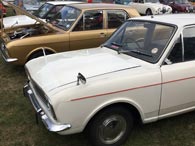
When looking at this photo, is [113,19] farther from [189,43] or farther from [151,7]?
[151,7]

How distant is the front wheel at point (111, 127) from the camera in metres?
3.49

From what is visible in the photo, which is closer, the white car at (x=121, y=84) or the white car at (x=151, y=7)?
the white car at (x=121, y=84)

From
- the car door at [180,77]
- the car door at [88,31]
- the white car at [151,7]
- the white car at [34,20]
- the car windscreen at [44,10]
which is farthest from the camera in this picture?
the white car at [151,7]

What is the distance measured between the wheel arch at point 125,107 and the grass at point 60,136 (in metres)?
0.41

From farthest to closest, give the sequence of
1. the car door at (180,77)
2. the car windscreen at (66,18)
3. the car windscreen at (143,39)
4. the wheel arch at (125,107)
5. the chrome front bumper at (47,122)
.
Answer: the car windscreen at (66,18) → the car windscreen at (143,39) → the car door at (180,77) → the wheel arch at (125,107) → the chrome front bumper at (47,122)

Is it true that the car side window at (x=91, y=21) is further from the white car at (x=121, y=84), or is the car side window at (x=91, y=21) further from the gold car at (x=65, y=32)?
the white car at (x=121, y=84)

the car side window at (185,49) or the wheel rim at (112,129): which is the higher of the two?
the car side window at (185,49)

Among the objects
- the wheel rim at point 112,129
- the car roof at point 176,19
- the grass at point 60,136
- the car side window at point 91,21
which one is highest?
the car roof at point 176,19

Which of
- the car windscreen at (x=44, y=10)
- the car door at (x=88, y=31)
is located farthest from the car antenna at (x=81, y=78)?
the car windscreen at (x=44, y=10)

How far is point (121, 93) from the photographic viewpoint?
3.46 metres

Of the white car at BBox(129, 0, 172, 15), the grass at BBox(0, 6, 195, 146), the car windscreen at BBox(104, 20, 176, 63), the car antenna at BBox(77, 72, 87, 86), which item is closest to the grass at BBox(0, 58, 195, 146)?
the grass at BBox(0, 6, 195, 146)

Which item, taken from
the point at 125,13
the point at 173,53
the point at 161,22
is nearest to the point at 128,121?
the point at 173,53

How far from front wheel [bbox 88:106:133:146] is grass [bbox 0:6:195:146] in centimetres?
24

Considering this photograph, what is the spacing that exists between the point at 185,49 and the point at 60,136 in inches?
82.7
